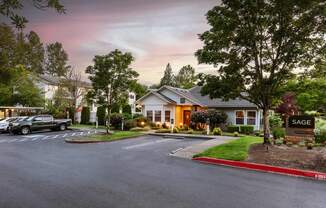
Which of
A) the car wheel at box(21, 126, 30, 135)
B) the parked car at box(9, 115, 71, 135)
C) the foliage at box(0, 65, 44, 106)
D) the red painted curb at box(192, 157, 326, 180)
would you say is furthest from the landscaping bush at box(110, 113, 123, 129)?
the red painted curb at box(192, 157, 326, 180)

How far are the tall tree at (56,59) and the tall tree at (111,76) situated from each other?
5529 centimetres

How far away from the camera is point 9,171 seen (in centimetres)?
955

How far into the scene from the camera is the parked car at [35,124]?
25.2 metres

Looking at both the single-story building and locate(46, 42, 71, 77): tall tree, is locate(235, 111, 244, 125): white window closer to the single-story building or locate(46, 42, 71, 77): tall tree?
the single-story building

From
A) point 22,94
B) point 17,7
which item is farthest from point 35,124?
point 17,7

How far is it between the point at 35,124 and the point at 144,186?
73.2 ft

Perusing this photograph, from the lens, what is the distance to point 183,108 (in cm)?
3175

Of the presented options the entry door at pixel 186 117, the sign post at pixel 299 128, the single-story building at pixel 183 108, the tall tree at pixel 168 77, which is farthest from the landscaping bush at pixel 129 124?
the tall tree at pixel 168 77

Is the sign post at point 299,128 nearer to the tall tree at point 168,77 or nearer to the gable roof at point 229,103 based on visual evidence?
the gable roof at point 229,103

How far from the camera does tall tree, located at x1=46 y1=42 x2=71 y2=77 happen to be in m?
74.0

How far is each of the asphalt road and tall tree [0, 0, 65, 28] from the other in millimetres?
3798

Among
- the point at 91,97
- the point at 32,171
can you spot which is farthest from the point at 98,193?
the point at 91,97

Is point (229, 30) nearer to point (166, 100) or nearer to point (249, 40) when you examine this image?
point (249, 40)

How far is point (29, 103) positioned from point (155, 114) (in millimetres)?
19092
